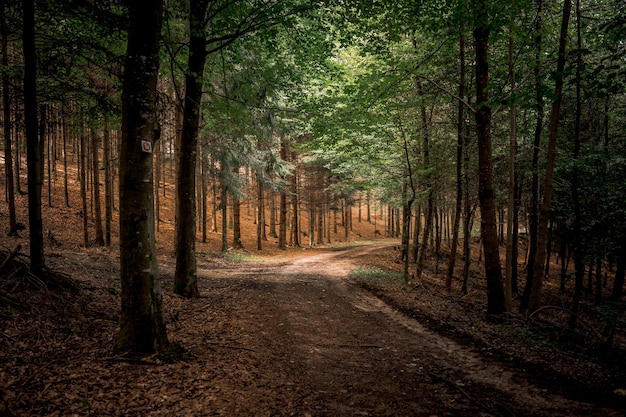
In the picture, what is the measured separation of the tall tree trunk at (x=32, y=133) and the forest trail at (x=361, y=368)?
13.2ft

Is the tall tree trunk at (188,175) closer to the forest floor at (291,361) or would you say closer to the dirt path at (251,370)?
the forest floor at (291,361)

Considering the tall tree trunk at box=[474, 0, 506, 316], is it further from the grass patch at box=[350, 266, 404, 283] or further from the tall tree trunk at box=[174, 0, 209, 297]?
the tall tree trunk at box=[174, 0, 209, 297]

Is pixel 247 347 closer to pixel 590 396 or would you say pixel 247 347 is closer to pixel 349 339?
pixel 349 339

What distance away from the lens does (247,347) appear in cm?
573

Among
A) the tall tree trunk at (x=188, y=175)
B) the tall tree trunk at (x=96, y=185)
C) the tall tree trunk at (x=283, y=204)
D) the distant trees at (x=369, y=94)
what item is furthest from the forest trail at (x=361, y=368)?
the tall tree trunk at (x=283, y=204)

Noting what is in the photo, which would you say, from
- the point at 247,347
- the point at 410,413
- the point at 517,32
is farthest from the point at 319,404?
the point at 517,32

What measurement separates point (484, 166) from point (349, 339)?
5.44 meters

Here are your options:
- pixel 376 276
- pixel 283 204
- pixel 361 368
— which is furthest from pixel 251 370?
pixel 283 204

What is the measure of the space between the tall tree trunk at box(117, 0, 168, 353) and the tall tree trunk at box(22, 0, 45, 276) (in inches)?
121

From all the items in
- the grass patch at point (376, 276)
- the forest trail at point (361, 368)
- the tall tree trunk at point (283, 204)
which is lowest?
the grass patch at point (376, 276)

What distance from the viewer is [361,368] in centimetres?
509

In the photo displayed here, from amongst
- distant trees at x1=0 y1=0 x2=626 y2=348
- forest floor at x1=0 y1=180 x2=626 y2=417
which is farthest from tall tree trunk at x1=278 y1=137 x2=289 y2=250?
forest floor at x1=0 y1=180 x2=626 y2=417

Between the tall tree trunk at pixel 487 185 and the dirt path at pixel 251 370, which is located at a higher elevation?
the tall tree trunk at pixel 487 185

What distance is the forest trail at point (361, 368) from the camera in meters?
3.81
